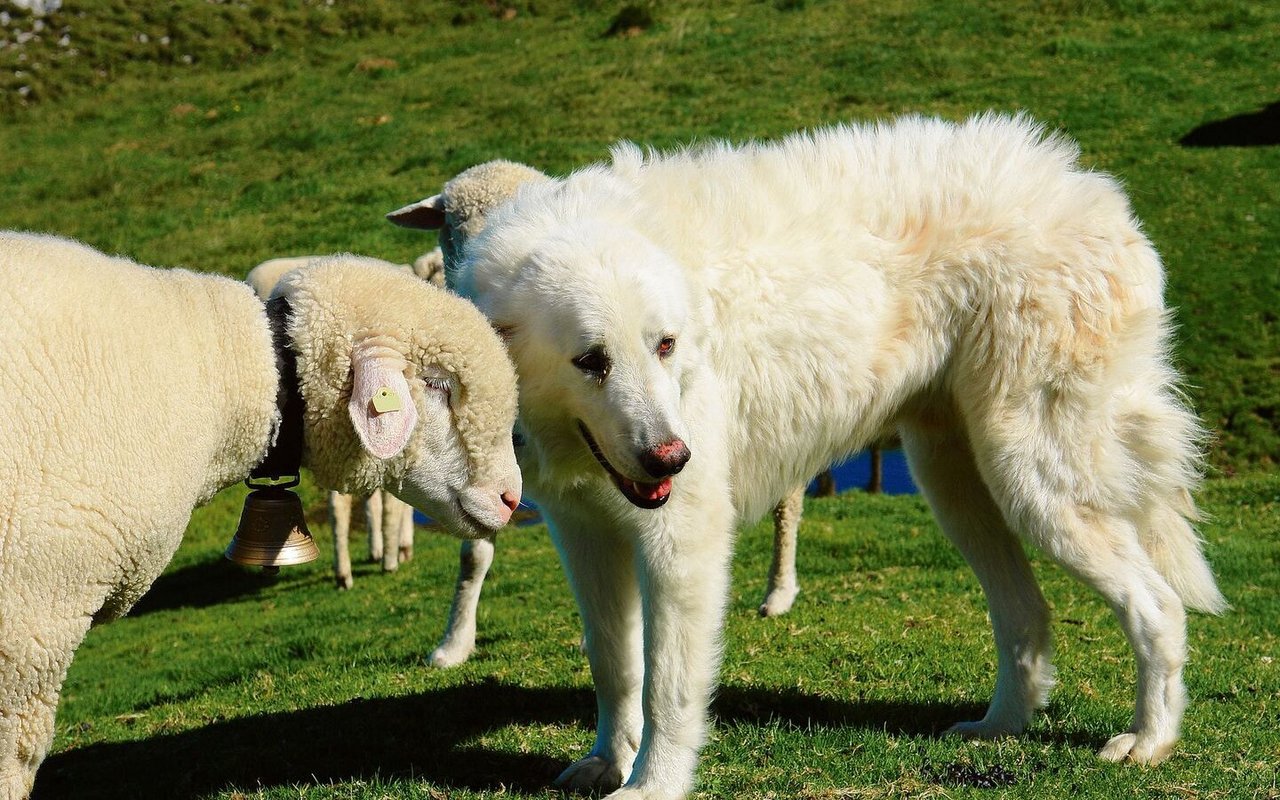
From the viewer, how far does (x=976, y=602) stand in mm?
7020

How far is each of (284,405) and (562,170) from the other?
45.6ft

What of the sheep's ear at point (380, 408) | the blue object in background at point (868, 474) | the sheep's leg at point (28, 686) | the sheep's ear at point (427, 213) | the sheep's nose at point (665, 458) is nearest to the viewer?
the sheep's leg at point (28, 686)

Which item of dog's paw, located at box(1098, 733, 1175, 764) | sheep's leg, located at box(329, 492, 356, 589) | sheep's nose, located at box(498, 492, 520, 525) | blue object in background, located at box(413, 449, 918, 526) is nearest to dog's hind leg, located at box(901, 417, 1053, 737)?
dog's paw, located at box(1098, 733, 1175, 764)

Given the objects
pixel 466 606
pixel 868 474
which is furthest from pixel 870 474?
pixel 466 606

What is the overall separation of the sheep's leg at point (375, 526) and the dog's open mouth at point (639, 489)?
6734mm

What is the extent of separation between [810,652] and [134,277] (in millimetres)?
3891

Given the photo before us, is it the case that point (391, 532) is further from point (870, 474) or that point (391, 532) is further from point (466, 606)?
point (870, 474)

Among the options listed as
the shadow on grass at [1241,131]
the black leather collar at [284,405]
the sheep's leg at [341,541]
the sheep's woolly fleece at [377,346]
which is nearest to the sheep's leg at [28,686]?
the black leather collar at [284,405]

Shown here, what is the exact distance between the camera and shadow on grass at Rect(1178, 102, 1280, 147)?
16406 millimetres

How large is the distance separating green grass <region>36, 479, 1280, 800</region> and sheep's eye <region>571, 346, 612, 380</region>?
4.64ft

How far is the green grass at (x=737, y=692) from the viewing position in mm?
4117

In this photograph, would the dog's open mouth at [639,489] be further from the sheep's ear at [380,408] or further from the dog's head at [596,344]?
the sheep's ear at [380,408]

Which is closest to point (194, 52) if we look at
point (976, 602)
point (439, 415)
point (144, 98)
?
point (144, 98)

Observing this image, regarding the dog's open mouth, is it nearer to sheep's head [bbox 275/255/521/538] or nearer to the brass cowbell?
sheep's head [bbox 275/255/521/538]
